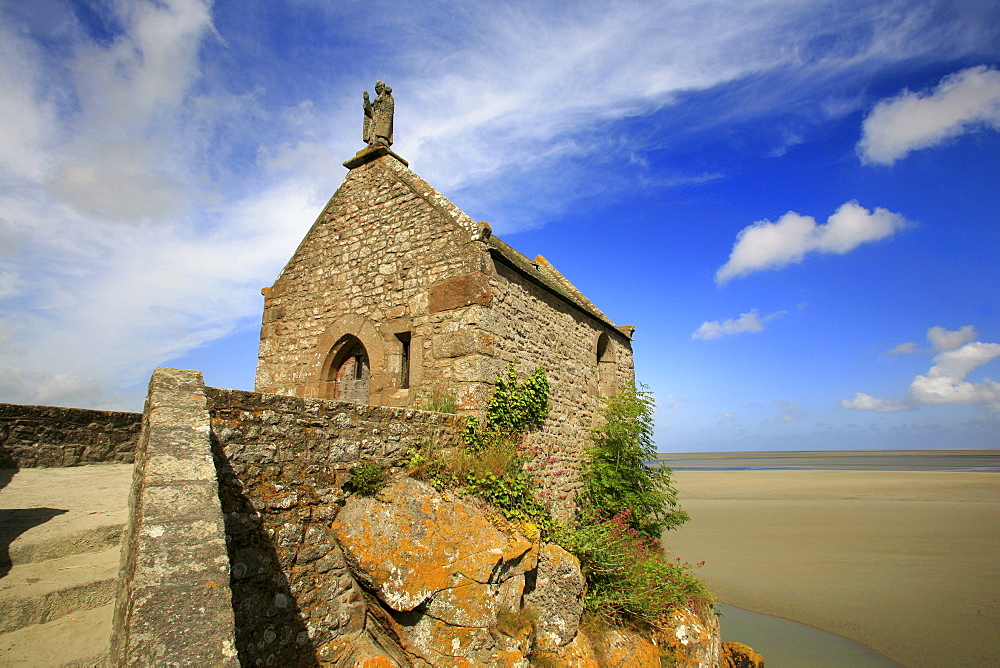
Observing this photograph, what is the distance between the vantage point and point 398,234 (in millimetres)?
8664

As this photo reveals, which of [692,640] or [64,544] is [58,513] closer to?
[64,544]

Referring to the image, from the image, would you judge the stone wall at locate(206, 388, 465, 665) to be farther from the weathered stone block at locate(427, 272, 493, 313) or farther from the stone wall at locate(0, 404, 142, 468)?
the stone wall at locate(0, 404, 142, 468)

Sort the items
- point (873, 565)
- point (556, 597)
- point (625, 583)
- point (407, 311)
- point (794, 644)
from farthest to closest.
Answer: point (873, 565), point (794, 644), point (407, 311), point (625, 583), point (556, 597)

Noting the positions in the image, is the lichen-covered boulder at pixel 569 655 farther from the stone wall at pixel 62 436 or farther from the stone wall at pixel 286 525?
the stone wall at pixel 62 436

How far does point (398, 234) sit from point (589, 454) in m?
5.91

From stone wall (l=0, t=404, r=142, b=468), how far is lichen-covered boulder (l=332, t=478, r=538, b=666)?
181 inches

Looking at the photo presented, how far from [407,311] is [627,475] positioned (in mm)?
5671

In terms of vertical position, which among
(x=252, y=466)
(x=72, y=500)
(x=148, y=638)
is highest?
(x=252, y=466)

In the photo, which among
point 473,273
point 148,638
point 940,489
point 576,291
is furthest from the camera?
point 940,489

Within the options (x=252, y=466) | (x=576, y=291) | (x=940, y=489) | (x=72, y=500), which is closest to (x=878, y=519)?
(x=940, y=489)

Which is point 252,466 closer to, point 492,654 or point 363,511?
point 363,511

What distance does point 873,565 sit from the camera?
1219 cm

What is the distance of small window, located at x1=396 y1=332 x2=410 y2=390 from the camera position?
8195 millimetres

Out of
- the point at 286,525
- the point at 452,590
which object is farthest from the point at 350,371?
the point at 452,590
